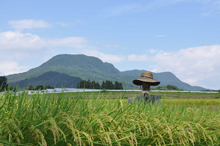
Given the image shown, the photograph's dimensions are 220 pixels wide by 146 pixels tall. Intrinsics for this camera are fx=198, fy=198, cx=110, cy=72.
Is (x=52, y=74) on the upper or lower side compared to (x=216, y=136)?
upper

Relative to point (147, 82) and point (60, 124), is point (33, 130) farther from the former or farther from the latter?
point (147, 82)

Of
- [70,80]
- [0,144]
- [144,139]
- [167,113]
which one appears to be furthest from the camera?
[70,80]

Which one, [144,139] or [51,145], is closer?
[51,145]

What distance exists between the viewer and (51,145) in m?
2.08

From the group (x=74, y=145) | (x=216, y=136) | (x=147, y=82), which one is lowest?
(x=216, y=136)

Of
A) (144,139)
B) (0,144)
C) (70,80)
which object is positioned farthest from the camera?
(70,80)

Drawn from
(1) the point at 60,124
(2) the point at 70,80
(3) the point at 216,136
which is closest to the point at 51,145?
(1) the point at 60,124

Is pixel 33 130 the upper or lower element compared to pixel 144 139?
upper

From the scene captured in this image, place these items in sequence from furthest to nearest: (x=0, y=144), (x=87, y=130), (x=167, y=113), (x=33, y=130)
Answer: (x=167, y=113)
(x=87, y=130)
(x=33, y=130)
(x=0, y=144)

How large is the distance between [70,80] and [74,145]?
94.8 meters

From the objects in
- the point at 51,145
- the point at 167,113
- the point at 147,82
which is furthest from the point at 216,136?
the point at 51,145

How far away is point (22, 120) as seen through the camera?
7.14ft

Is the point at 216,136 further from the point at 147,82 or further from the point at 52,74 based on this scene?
the point at 52,74

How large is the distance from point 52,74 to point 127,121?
107910 mm
